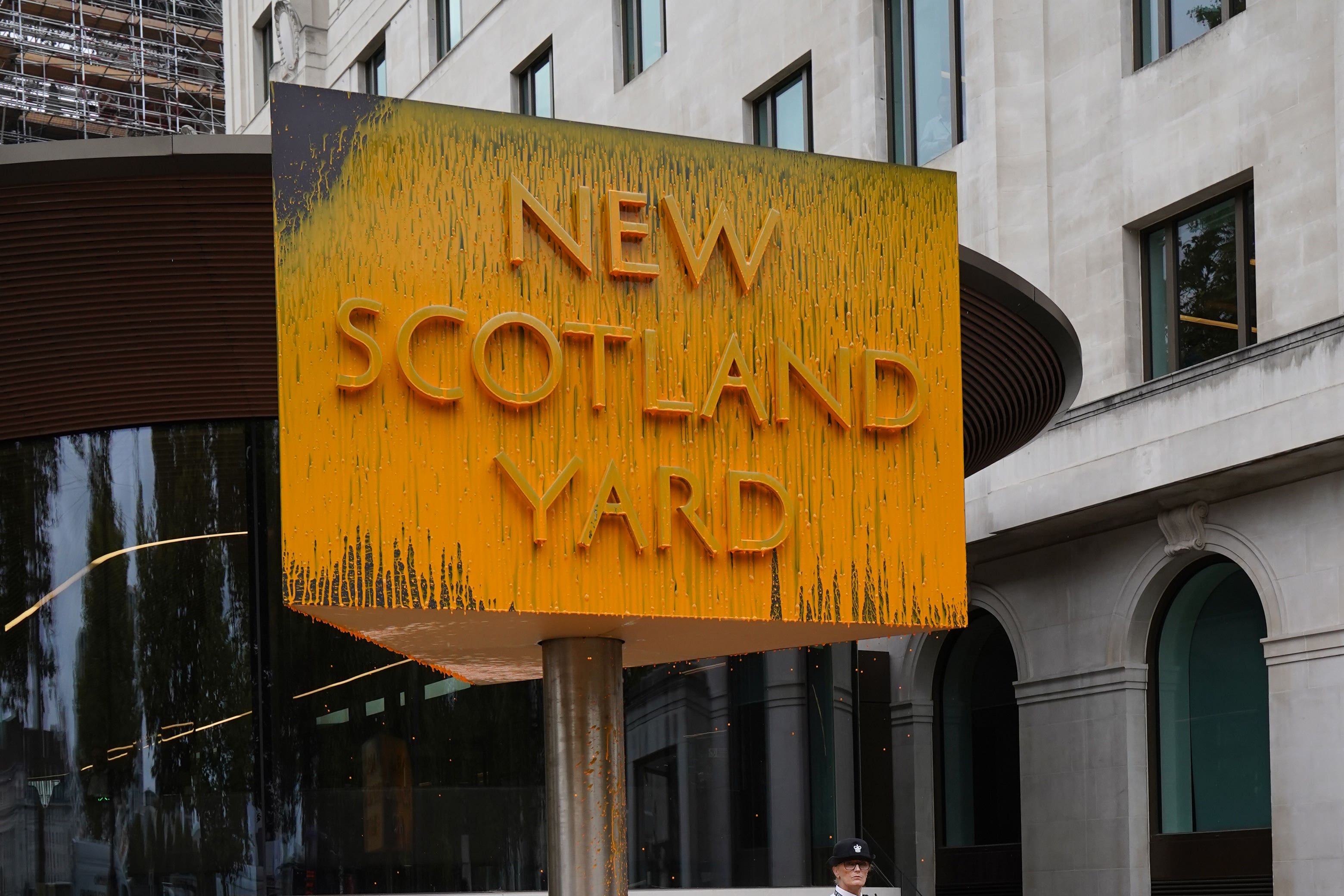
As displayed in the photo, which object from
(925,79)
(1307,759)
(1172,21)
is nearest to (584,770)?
(1307,759)

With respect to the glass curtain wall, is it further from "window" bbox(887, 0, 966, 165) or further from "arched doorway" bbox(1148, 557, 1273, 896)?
"window" bbox(887, 0, 966, 165)

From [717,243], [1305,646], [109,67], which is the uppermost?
[109,67]

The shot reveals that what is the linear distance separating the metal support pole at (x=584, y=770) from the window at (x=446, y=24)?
96.5ft

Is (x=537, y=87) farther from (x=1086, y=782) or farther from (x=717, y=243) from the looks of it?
(x=717, y=243)

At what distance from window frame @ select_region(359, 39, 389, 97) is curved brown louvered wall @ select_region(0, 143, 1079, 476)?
1056 inches

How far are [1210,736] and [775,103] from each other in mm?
12503

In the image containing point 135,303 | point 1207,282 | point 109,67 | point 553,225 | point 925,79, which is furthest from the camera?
point 109,67

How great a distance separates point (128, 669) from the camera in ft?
52.9

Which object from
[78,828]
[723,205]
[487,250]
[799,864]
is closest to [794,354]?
[723,205]

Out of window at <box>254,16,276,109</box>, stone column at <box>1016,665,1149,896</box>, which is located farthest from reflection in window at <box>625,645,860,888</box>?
window at <box>254,16,276,109</box>

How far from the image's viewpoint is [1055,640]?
78.8 ft

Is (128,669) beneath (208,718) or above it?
above

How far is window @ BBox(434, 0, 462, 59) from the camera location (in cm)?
3850

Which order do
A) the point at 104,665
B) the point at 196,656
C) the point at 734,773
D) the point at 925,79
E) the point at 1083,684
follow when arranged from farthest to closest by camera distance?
the point at 925,79 < the point at 1083,684 < the point at 734,773 < the point at 196,656 < the point at 104,665
